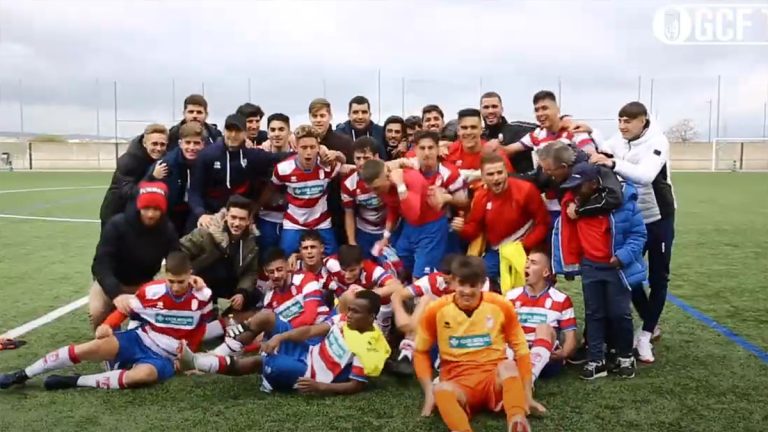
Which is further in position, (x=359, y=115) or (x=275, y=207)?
(x=359, y=115)

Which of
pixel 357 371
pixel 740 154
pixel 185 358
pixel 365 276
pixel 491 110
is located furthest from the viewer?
pixel 740 154

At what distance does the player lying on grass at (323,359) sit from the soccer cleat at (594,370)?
4.29 feet

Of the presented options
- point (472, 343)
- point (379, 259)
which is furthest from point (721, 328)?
point (472, 343)

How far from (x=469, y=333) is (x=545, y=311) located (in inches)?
39.2

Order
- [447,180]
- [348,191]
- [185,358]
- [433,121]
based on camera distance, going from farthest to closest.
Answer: [433,121]
[348,191]
[447,180]
[185,358]

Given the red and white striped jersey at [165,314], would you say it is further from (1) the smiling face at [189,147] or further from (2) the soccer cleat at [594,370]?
(2) the soccer cleat at [594,370]

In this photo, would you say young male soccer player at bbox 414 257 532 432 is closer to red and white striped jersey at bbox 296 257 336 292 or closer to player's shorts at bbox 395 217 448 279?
player's shorts at bbox 395 217 448 279

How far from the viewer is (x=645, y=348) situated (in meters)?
5.18

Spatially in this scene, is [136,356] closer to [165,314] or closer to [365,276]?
[165,314]

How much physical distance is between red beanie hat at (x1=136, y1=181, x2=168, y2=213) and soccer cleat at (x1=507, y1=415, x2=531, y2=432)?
2.98 m

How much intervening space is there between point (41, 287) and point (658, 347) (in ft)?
20.8

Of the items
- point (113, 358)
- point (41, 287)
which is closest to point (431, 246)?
point (113, 358)

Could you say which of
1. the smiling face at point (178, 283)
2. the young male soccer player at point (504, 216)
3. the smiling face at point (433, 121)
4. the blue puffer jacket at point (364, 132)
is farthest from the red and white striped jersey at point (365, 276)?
the smiling face at point (433, 121)

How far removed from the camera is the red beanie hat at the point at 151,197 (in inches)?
205
